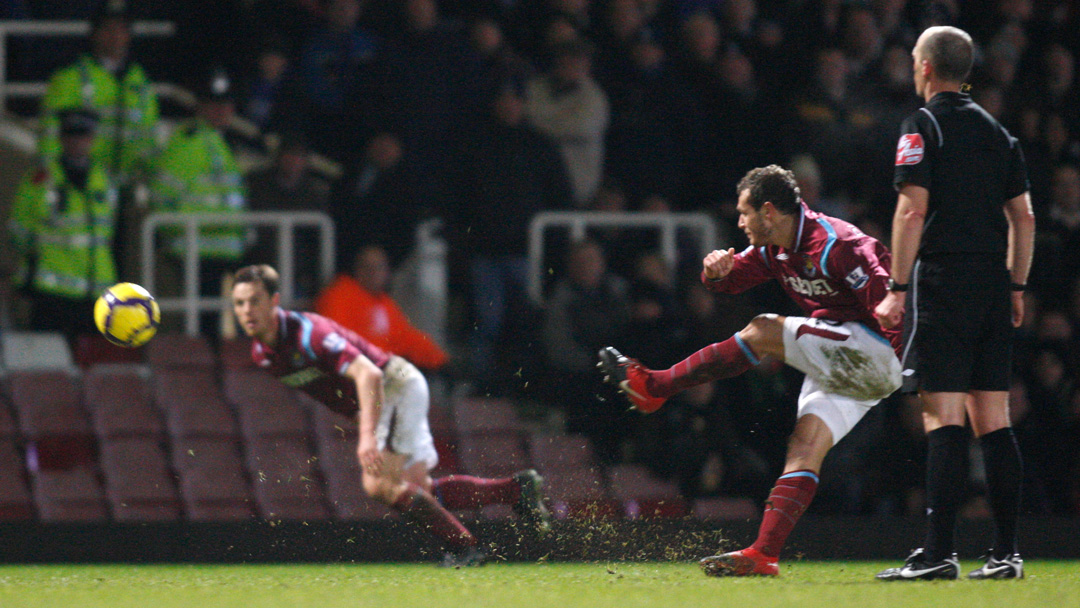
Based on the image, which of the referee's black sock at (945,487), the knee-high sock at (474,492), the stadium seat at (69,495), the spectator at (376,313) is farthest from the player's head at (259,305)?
the referee's black sock at (945,487)

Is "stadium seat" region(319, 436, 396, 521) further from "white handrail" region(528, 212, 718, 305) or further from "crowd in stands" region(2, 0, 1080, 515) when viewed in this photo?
"white handrail" region(528, 212, 718, 305)

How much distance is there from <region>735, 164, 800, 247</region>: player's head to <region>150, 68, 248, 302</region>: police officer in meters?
4.21

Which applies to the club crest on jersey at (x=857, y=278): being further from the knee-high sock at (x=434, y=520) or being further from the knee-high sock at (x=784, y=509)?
the knee-high sock at (x=434, y=520)

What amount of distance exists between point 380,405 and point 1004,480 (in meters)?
2.65

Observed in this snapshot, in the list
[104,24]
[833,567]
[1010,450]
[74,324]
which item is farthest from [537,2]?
[1010,450]

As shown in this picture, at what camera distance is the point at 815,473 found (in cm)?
520

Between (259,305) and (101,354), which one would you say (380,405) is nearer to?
(259,305)

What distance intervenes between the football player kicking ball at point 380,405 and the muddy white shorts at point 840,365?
1567mm

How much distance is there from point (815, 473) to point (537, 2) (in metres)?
4.84

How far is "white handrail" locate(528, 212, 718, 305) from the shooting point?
840 cm

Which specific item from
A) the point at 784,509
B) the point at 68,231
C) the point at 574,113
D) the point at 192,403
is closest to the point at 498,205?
the point at 574,113

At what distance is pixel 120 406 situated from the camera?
8.28 m

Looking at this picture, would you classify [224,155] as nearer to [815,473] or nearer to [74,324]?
[74,324]

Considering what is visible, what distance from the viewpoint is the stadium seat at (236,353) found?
27.7 feet
